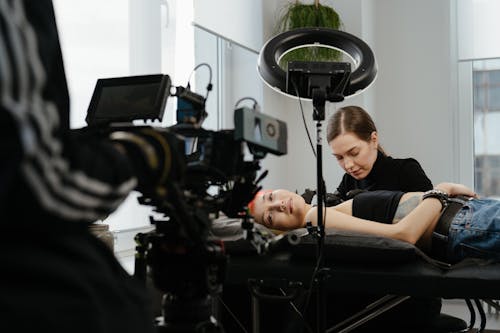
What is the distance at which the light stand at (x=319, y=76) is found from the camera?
1.48 m

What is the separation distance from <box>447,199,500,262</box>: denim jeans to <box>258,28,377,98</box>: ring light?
0.58 meters

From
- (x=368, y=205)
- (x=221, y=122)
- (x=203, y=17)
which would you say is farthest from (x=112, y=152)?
(x=221, y=122)

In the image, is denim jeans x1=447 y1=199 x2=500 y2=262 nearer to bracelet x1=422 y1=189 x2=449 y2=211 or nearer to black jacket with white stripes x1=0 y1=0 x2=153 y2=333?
bracelet x1=422 y1=189 x2=449 y2=211

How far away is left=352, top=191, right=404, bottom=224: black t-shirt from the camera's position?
2.06 metres

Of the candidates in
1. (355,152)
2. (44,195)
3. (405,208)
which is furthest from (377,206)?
(44,195)

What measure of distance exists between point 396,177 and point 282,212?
65 centimetres

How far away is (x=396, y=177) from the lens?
2.65 metres

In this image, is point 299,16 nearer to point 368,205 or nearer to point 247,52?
point 247,52

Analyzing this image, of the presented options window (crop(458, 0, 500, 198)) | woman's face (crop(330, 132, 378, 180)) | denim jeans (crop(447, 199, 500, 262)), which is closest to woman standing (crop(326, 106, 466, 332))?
woman's face (crop(330, 132, 378, 180))

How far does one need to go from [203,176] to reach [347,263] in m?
0.89

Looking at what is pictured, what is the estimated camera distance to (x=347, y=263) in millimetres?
1734

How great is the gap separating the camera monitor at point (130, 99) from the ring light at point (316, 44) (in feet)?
1.19

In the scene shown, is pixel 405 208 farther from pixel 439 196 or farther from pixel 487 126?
pixel 487 126

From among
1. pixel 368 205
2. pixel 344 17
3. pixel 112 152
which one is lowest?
pixel 368 205
